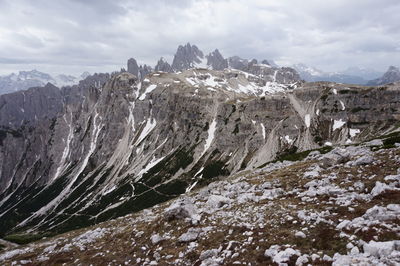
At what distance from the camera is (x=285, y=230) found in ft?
68.3

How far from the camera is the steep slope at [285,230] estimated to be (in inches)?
662

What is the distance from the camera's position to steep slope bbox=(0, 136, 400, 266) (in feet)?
55.2

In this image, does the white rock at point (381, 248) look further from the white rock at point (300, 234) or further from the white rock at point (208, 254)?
the white rock at point (208, 254)

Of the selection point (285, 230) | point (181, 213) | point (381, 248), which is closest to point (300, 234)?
point (285, 230)

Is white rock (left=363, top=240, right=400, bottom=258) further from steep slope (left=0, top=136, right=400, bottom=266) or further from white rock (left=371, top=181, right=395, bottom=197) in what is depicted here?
white rock (left=371, top=181, right=395, bottom=197)

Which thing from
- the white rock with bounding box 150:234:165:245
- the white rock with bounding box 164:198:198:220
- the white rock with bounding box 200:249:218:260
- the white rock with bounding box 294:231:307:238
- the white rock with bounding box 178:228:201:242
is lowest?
the white rock with bounding box 150:234:165:245

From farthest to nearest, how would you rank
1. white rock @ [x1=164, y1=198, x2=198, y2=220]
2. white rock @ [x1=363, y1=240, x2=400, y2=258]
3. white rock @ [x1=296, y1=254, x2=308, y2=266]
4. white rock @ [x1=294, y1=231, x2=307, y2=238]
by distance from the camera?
white rock @ [x1=164, y1=198, x2=198, y2=220], white rock @ [x1=294, y1=231, x2=307, y2=238], white rock @ [x1=296, y1=254, x2=308, y2=266], white rock @ [x1=363, y1=240, x2=400, y2=258]

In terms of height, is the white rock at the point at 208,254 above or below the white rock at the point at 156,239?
above

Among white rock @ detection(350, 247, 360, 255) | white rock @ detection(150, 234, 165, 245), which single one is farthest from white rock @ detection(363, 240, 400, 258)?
white rock @ detection(150, 234, 165, 245)

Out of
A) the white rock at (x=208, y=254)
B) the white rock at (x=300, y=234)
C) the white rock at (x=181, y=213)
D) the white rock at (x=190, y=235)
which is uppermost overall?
the white rock at (x=300, y=234)

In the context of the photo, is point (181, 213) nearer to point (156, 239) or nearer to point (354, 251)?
point (156, 239)

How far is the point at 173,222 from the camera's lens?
30.6 m

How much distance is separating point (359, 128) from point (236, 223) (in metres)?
200

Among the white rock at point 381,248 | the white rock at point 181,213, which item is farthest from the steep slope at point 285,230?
the white rock at point 181,213
